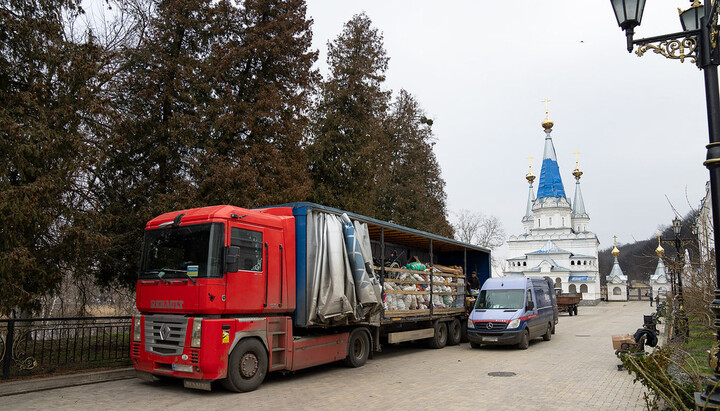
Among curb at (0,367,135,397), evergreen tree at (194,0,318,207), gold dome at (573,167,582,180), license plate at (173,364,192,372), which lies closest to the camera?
license plate at (173,364,192,372)

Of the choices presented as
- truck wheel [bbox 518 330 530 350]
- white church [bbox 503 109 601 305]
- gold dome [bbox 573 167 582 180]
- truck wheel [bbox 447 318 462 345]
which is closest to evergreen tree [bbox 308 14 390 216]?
truck wheel [bbox 447 318 462 345]

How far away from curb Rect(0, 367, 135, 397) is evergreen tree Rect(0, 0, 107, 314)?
1.62 m

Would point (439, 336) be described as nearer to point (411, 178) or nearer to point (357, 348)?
point (357, 348)

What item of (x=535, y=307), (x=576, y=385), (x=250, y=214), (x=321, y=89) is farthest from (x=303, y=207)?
(x=321, y=89)

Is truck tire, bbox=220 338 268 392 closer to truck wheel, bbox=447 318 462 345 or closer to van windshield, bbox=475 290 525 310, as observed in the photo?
truck wheel, bbox=447 318 462 345

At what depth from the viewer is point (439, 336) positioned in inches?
666

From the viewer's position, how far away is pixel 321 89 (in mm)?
24484

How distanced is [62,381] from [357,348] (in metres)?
6.41

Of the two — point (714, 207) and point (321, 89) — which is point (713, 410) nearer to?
point (714, 207)

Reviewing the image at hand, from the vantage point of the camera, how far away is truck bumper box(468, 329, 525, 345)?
15617mm

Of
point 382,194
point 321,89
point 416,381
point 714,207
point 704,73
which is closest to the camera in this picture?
point 714,207

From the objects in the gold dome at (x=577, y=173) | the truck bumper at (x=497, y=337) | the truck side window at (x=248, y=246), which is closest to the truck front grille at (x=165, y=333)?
the truck side window at (x=248, y=246)

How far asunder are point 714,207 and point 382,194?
27353 millimetres

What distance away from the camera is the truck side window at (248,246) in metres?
9.53
